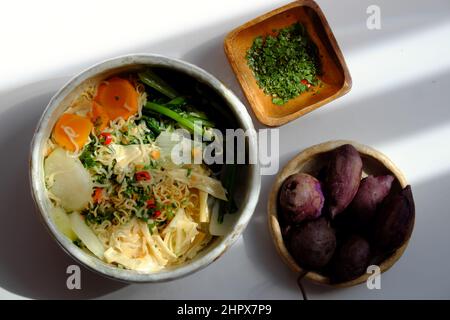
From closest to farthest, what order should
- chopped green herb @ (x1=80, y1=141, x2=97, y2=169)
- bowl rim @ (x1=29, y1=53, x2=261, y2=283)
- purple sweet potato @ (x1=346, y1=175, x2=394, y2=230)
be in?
bowl rim @ (x1=29, y1=53, x2=261, y2=283)
chopped green herb @ (x1=80, y1=141, x2=97, y2=169)
purple sweet potato @ (x1=346, y1=175, x2=394, y2=230)

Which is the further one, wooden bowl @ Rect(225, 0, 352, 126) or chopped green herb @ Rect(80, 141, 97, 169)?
wooden bowl @ Rect(225, 0, 352, 126)

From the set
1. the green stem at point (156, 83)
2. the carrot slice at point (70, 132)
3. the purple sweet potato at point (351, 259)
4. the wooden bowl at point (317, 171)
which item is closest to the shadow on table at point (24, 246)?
the carrot slice at point (70, 132)

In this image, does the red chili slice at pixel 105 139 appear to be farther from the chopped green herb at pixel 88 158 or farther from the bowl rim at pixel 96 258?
the bowl rim at pixel 96 258

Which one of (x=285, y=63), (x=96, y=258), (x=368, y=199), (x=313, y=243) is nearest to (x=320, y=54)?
(x=285, y=63)
